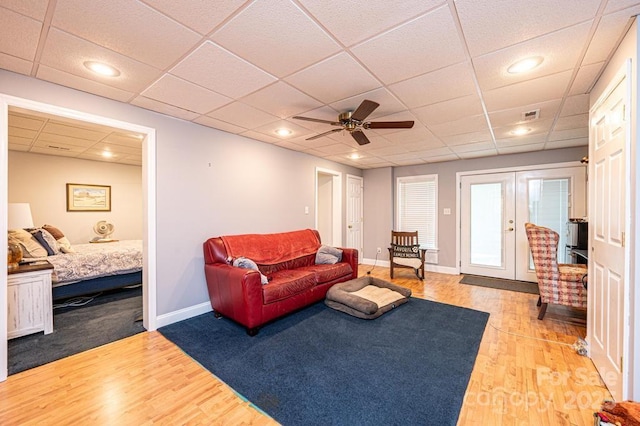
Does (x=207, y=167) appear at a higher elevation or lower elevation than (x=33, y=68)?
lower

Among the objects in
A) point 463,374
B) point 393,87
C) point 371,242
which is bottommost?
point 463,374

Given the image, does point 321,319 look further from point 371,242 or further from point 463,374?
point 371,242

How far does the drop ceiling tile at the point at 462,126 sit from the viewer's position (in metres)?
3.17

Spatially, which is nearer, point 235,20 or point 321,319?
point 235,20

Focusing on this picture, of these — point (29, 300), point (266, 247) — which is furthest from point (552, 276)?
point (29, 300)

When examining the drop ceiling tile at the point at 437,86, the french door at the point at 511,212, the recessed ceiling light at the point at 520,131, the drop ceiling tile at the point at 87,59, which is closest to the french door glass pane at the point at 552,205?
the french door at the point at 511,212

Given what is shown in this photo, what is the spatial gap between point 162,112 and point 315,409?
3.20m

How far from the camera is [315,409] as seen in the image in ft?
5.59

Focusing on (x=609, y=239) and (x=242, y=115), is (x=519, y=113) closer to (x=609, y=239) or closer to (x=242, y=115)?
(x=609, y=239)

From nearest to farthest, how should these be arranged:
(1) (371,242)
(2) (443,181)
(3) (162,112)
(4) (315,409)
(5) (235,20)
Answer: (5) (235,20), (4) (315,409), (3) (162,112), (2) (443,181), (1) (371,242)

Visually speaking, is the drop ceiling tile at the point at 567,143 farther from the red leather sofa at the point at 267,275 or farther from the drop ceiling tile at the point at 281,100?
the drop ceiling tile at the point at 281,100

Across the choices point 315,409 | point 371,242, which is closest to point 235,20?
point 315,409

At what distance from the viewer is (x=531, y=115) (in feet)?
9.81

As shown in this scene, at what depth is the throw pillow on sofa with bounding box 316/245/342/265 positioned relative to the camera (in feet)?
13.5
